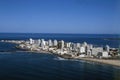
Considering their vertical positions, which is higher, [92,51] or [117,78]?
[117,78]

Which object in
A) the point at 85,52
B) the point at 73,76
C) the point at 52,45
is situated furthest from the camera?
the point at 52,45

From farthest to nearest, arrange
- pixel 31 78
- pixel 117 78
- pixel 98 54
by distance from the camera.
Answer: pixel 98 54, pixel 31 78, pixel 117 78

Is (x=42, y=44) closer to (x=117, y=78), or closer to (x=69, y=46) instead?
(x=69, y=46)

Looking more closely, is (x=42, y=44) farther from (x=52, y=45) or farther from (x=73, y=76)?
(x=73, y=76)

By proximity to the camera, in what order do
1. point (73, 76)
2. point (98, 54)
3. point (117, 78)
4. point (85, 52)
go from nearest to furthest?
point (117, 78) < point (73, 76) < point (98, 54) < point (85, 52)

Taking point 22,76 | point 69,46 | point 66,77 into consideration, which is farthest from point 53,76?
point 69,46

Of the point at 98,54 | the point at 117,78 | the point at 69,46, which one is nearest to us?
the point at 117,78

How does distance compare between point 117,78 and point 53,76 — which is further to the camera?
point 53,76

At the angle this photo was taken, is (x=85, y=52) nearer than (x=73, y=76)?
No

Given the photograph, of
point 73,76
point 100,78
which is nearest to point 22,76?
point 73,76
